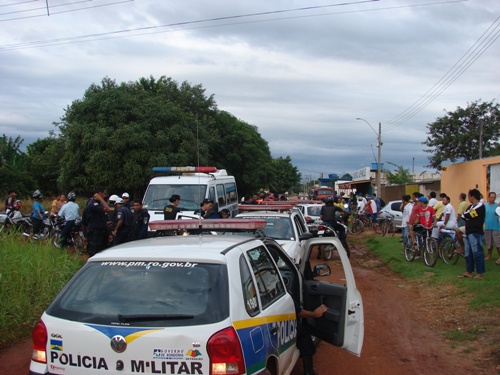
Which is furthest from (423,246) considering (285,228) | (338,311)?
(338,311)

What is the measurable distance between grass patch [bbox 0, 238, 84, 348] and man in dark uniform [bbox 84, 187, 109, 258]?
187 centimetres

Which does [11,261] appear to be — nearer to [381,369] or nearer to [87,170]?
[381,369]

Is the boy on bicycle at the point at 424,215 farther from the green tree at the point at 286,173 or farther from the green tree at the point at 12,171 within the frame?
the green tree at the point at 286,173

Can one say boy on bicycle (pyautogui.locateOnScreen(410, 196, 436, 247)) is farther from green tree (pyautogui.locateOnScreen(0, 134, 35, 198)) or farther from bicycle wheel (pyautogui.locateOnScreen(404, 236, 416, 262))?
green tree (pyautogui.locateOnScreen(0, 134, 35, 198))

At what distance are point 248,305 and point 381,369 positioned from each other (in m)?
3.13

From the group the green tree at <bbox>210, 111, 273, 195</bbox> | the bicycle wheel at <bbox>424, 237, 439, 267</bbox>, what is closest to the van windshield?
the bicycle wheel at <bbox>424, 237, 439, 267</bbox>

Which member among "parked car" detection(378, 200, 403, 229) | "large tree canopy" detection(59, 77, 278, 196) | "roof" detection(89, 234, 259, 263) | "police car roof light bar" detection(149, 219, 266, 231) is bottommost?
"parked car" detection(378, 200, 403, 229)

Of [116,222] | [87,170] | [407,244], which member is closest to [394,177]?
[87,170]

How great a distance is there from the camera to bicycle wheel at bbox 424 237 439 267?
13.3 m

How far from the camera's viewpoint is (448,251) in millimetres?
13742

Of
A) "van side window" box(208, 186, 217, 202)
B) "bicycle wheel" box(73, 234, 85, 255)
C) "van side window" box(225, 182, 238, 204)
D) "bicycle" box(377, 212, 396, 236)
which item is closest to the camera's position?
"bicycle wheel" box(73, 234, 85, 255)

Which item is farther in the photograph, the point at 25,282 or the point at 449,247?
the point at 449,247

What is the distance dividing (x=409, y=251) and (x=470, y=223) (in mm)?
4124

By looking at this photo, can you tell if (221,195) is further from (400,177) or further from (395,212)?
(400,177)
